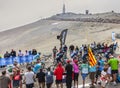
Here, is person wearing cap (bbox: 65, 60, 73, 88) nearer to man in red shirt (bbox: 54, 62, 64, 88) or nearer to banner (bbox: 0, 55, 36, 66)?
man in red shirt (bbox: 54, 62, 64, 88)

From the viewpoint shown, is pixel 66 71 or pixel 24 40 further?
pixel 24 40

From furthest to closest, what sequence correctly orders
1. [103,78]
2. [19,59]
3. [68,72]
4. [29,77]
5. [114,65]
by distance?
[19,59], [114,65], [103,78], [68,72], [29,77]

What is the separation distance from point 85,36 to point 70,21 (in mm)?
17317

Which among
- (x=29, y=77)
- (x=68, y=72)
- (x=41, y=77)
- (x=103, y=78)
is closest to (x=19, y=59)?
(x=41, y=77)

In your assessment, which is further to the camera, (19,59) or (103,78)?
(19,59)

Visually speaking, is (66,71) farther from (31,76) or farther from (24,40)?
(24,40)

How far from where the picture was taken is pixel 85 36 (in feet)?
157

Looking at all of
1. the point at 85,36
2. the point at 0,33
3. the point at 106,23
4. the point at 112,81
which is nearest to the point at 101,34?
the point at 85,36

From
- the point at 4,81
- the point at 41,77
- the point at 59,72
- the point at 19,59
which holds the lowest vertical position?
the point at 19,59

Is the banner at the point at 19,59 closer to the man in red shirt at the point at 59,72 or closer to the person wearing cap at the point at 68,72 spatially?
the man in red shirt at the point at 59,72

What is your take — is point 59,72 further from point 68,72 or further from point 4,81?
point 4,81

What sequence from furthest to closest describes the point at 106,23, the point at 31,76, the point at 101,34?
the point at 106,23, the point at 101,34, the point at 31,76

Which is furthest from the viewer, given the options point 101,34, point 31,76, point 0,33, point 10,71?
point 0,33

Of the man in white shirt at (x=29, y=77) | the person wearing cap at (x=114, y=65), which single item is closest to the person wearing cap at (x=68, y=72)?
the man in white shirt at (x=29, y=77)
